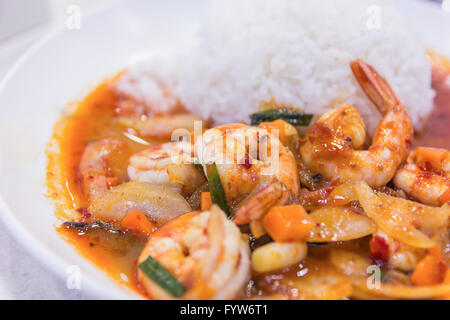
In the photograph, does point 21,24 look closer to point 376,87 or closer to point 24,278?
point 24,278

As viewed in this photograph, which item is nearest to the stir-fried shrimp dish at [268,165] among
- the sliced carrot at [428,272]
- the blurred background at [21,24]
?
the sliced carrot at [428,272]

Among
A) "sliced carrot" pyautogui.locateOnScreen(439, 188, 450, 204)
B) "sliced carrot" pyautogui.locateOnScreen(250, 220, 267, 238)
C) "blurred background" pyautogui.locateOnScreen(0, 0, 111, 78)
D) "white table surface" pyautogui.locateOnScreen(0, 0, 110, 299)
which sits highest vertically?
"blurred background" pyautogui.locateOnScreen(0, 0, 111, 78)

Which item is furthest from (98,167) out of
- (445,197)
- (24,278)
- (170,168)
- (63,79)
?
(445,197)

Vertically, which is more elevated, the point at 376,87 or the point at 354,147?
the point at 376,87

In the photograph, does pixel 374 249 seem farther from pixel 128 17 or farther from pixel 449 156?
pixel 128 17

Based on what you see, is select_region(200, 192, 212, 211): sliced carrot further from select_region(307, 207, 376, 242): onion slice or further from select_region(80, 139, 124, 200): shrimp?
select_region(80, 139, 124, 200): shrimp

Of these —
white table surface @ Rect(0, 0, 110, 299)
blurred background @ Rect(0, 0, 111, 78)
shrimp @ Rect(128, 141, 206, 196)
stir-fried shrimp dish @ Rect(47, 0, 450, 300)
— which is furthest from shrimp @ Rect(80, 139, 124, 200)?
blurred background @ Rect(0, 0, 111, 78)
